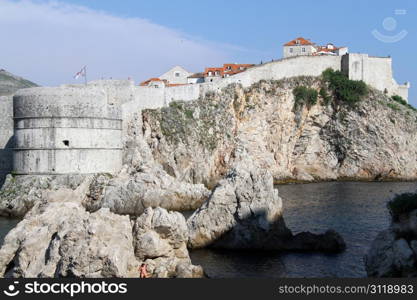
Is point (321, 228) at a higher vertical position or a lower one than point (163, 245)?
lower

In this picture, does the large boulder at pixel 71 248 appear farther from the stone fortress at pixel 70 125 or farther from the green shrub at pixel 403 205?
the stone fortress at pixel 70 125

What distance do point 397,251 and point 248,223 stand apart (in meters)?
9.89

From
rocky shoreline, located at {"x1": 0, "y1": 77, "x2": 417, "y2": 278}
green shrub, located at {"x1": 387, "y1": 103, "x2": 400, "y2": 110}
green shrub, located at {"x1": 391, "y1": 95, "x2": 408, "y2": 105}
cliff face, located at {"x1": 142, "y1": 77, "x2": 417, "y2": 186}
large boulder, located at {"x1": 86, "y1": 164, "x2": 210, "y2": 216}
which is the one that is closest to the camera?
rocky shoreline, located at {"x1": 0, "y1": 77, "x2": 417, "y2": 278}

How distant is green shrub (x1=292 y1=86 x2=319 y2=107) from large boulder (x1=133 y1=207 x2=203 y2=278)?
111 ft

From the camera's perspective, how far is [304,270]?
18.2m

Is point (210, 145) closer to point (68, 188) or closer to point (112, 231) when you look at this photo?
point (68, 188)

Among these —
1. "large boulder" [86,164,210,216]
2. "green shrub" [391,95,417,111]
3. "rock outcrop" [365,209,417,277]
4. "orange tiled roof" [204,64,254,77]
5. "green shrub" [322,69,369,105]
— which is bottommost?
"large boulder" [86,164,210,216]

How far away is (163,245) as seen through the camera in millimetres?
17344

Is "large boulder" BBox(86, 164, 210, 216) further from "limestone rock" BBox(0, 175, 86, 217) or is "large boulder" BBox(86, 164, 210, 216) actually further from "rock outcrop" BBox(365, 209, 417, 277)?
"rock outcrop" BBox(365, 209, 417, 277)

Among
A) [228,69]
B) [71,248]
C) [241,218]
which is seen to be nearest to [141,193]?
[241,218]

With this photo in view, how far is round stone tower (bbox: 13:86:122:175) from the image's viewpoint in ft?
106

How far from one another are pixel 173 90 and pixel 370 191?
50.0 feet

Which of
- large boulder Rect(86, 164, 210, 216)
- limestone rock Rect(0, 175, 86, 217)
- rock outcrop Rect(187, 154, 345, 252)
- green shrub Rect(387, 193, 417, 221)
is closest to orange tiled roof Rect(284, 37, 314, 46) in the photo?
large boulder Rect(86, 164, 210, 216)

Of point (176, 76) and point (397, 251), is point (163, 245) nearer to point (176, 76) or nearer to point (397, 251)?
point (397, 251)
